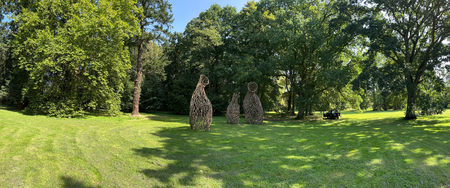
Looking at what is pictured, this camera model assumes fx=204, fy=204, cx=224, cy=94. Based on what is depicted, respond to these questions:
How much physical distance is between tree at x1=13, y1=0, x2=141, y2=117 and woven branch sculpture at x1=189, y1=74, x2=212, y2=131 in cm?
832

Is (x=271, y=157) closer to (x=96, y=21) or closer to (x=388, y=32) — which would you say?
(x=96, y=21)

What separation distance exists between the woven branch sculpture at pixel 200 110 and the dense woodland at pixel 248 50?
8.46 m

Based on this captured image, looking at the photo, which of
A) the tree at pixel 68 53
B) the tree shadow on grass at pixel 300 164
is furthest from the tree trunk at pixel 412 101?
the tree at pixel 68 53

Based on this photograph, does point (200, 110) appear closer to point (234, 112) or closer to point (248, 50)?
point (234, 112)

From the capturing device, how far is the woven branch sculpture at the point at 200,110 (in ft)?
29.5

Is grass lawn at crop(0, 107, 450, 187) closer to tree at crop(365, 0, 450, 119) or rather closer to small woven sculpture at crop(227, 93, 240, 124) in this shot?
small woven sculpture at crop(227, 93, 240, 124)

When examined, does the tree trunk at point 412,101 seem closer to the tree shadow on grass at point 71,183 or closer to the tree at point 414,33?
the tree at point 414,33

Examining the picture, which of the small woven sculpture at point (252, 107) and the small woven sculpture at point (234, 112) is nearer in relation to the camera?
the small woven sculpture at point (252, 107)

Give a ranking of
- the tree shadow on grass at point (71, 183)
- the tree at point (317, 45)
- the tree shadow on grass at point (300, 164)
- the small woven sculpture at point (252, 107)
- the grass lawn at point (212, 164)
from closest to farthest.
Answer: the tree shadow on grass at point (71, 183), the grass lawn at point (212, 164), the tree shadow on grass at point (300, 164), the small woven sculpture at point (252, 107), the tree at point (317, 45)

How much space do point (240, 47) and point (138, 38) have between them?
1090 centimetres

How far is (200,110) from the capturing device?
914 centimetres

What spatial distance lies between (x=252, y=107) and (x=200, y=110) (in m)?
5.19

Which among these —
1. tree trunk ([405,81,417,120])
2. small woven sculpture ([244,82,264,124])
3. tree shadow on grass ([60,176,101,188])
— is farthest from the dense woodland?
tree shadow on grass ([60,176,101,188])

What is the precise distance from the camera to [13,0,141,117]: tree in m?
12.4
